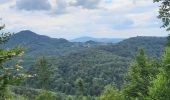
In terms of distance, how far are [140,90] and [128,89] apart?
2000 millimetres

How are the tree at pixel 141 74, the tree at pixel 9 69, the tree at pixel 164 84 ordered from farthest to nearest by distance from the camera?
the tree at pixel 141 74 < the tree at pixel 164 84 < the tree at pixel 9 69

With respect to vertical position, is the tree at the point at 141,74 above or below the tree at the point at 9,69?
below

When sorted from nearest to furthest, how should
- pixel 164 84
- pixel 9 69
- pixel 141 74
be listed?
pixel 9 69 → pixel 164 84 → pixel 141 74

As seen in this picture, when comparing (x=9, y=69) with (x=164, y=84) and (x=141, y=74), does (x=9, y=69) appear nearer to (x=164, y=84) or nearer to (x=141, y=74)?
(x=164, y=84)

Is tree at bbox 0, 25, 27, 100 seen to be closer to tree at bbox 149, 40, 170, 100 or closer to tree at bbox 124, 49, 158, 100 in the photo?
tree at bbox 149, 40, 170, 100

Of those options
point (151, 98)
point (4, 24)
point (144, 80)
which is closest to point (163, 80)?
point (151, 98)

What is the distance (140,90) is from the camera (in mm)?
52500

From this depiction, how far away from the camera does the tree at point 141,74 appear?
2035 inches

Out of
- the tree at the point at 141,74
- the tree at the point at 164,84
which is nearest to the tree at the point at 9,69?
the tree at the point at 164,84

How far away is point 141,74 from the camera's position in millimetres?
52188

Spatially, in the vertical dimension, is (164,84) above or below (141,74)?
above

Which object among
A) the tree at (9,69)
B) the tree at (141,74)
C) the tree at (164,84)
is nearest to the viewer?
the tree at (9,69)

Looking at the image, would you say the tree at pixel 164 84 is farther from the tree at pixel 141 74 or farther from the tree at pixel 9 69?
the tree at pixel 9 69

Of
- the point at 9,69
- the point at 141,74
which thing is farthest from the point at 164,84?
the point at 9,69
